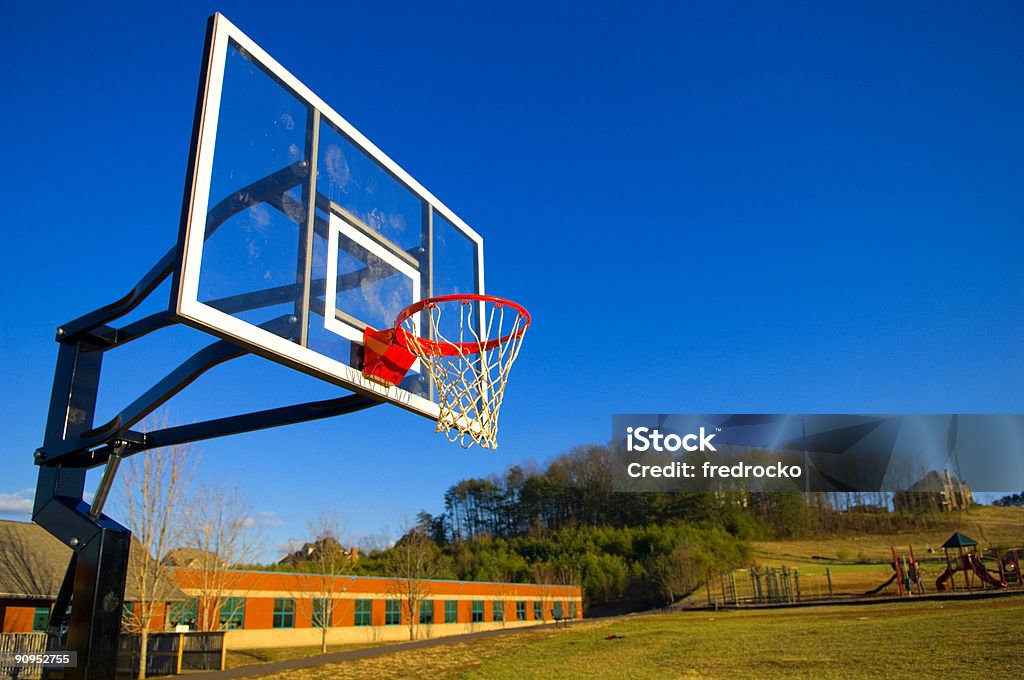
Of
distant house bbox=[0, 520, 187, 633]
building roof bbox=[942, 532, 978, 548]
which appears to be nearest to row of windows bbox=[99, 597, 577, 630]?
distant house bbox=[0, 520, 187, 633]

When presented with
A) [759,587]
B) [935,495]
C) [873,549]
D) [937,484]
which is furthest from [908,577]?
[873,549]

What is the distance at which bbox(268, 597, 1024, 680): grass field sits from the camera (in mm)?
14812

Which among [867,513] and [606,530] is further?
[606,530]

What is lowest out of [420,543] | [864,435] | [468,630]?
[468,630]

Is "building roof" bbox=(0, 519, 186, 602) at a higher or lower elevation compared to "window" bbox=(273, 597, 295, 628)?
higher

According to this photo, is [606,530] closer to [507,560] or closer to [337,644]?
[507,560]

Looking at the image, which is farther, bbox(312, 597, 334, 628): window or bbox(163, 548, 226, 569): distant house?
bbox(312, 597, 334, 628): window

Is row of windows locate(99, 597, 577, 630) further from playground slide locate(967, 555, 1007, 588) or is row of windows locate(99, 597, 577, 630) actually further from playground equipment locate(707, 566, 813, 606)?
playground slide locate(967, 555, 1007, 588)

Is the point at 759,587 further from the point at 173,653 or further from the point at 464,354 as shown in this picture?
the point at 464,354

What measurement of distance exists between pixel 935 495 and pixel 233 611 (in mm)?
52873

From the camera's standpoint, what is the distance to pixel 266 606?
29.4m

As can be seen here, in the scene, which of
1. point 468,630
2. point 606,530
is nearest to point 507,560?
point 606,530

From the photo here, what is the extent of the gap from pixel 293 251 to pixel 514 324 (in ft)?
7.44

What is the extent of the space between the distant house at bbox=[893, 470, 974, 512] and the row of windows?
33.2 meters
